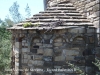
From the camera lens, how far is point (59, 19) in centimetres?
486

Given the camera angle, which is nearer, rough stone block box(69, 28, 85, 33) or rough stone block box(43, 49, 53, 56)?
rough stone block box(69, 28, 85, 33)

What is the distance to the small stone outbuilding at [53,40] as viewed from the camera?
4.55m

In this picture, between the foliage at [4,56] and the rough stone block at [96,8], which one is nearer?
the rough stone block at [96,8]

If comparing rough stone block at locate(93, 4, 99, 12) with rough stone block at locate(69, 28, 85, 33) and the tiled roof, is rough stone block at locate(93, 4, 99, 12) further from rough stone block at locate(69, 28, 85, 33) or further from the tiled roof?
rough stone block at locate(69, 28, 85, 33)

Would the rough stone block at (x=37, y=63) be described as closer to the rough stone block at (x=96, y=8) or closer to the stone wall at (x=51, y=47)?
the stone wall at (x=51, y=47)

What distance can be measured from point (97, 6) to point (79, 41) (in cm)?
110

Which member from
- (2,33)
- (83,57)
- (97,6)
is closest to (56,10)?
(97,6)

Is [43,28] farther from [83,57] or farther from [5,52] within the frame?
[5,52]

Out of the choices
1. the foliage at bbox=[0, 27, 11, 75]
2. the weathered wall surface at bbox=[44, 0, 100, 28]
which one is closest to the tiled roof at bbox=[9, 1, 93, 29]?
the weathered wall surface at bbox=[44, 0, 100, 28]

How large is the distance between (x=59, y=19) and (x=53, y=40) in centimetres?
68

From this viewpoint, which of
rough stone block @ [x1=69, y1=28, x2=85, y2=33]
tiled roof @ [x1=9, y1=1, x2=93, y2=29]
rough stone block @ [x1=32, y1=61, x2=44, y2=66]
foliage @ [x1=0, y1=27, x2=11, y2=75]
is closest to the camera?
rough stone block @ [x1=69, y1=28, x2=85, y2=33]

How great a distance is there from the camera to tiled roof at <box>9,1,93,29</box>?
468 centimetres

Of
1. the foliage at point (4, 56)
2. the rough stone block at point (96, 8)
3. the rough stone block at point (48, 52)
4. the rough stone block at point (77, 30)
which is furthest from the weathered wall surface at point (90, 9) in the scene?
the foliage at point (4, 56)

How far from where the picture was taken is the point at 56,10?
5438 millimetres
